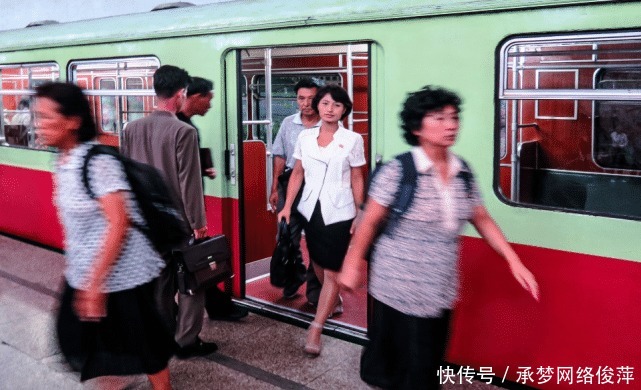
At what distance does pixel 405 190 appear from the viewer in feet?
8.59

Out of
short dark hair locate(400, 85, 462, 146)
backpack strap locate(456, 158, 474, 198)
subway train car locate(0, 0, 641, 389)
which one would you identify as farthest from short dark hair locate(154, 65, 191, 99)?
backpack strap locate(456, 158, 474, 198)

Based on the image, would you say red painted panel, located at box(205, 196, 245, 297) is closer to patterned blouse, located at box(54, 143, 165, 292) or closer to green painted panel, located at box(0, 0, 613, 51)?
green painted panel, located at box(0, 0, 613, 51)

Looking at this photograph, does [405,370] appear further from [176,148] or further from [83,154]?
[176,148]

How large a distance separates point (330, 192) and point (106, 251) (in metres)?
1.75

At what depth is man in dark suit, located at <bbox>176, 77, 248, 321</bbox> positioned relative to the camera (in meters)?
4.31

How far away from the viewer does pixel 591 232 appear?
3289 millimetres

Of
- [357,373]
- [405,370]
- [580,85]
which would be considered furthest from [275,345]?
[580,85]

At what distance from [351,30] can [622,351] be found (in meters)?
2.25

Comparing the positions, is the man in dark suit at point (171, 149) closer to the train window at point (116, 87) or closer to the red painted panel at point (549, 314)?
the train window at point (116, 87)

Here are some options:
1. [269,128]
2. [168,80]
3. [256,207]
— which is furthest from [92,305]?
[269,128]

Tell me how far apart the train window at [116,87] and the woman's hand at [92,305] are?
2.86 meters

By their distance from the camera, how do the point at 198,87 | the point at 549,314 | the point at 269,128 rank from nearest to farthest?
the point at 549,314 → the point at 198,87 → the point at 269,128

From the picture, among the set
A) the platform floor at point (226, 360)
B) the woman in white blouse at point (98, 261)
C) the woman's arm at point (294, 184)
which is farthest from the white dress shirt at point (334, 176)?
the woman in white blouse at point (98, 261)

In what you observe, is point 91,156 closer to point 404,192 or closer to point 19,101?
point 404,192
